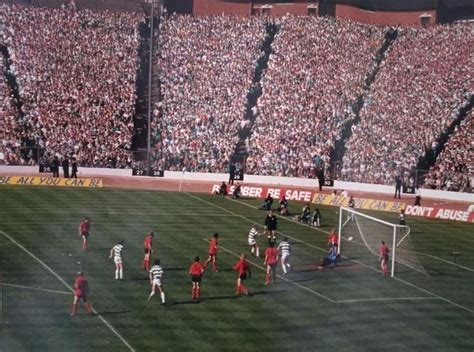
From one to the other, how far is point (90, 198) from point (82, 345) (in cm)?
2605

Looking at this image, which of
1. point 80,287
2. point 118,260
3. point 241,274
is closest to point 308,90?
point 118,260

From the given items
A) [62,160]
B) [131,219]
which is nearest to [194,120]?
[62,160]

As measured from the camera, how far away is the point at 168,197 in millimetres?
53188

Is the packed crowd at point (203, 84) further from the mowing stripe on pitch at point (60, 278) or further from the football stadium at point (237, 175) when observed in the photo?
the mowing stripe on pitch at point (60, 278)

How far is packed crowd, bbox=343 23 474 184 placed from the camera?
59.7m

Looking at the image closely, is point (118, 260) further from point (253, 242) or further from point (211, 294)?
point (253, 242)

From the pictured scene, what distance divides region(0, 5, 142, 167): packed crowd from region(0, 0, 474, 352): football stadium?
147 mm

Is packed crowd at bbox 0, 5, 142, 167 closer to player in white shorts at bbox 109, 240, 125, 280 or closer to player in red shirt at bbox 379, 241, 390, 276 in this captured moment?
player in red shirt at bbox 379, 241, 390, 276

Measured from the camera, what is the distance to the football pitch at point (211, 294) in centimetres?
2686

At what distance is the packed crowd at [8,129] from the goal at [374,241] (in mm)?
24336

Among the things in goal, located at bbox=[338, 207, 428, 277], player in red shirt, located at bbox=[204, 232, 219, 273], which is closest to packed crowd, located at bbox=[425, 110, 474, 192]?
goal, located at bbox=[338, 207, 428, 277]

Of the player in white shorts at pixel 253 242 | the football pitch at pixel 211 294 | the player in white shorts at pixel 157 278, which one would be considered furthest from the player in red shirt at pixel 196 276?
the player in white shorts at pixel 253 242

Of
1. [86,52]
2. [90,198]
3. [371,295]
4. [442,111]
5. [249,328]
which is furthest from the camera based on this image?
[86,52]

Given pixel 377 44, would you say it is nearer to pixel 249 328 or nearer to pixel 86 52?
pixel 86 52
